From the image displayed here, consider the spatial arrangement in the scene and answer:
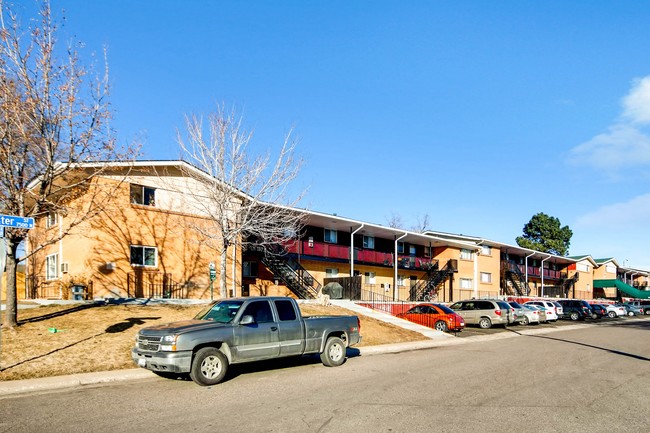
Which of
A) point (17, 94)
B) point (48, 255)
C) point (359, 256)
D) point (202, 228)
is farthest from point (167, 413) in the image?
point (359, 256)

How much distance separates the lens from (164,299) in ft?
75.0

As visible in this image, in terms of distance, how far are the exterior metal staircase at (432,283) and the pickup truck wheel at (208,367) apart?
106ft

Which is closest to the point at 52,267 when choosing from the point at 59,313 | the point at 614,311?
the point at 59,313

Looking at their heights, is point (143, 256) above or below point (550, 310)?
above

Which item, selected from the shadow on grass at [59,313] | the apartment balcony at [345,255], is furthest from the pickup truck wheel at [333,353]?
the apartment balcony at [345,255]

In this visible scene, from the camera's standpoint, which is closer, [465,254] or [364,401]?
[364,401]

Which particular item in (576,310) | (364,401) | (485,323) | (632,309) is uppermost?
(364,401)

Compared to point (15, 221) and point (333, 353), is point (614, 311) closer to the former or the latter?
point (333, 353)

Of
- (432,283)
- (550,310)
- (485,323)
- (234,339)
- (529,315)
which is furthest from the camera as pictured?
(432,283)

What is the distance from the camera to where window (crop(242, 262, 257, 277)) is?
104 feet

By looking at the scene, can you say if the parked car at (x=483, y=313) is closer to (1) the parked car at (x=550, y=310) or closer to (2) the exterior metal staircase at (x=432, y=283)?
(1) the parked car at (x=550, y=310)

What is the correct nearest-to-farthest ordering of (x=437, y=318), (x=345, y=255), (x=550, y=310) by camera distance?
(x=437, y=318), (x=550, y=310), (x=345, y=255)

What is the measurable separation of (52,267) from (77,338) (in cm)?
1360

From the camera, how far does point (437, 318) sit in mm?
24625
